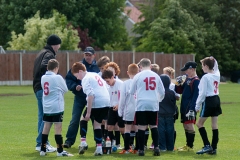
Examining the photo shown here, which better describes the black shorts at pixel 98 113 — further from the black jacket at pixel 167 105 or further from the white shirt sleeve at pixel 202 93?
the white shirt sleeve at pixel 202 93

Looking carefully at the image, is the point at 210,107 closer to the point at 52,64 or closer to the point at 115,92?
the point at 115,92

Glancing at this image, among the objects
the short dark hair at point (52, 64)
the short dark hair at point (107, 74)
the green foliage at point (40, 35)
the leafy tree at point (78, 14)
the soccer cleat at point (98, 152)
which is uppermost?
the leafy tree at point (78, 14)

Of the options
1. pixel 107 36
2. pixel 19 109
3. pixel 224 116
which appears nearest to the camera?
pixel 224 116

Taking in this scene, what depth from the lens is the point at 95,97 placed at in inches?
523

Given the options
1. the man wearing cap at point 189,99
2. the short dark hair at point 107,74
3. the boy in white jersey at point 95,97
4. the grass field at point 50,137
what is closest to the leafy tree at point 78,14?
the grass field at point 50,137

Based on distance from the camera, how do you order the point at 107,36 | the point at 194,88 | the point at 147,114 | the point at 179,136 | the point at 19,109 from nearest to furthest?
the point at 147,114
the point at 194,88
the point at 179,136
the point at 19,109
the point at 107,36

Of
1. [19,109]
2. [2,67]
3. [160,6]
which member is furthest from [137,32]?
[19,109]

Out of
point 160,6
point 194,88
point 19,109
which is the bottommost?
point 19,109

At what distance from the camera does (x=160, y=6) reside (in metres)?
76.9

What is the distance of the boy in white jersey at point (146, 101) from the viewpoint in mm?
13062

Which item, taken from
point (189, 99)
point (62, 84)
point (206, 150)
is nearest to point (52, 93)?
point (62, 84)

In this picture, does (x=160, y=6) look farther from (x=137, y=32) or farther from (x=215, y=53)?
(x=215, y=53)

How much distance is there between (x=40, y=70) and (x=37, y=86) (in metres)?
0.34

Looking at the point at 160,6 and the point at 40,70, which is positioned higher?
the point at 160,6
